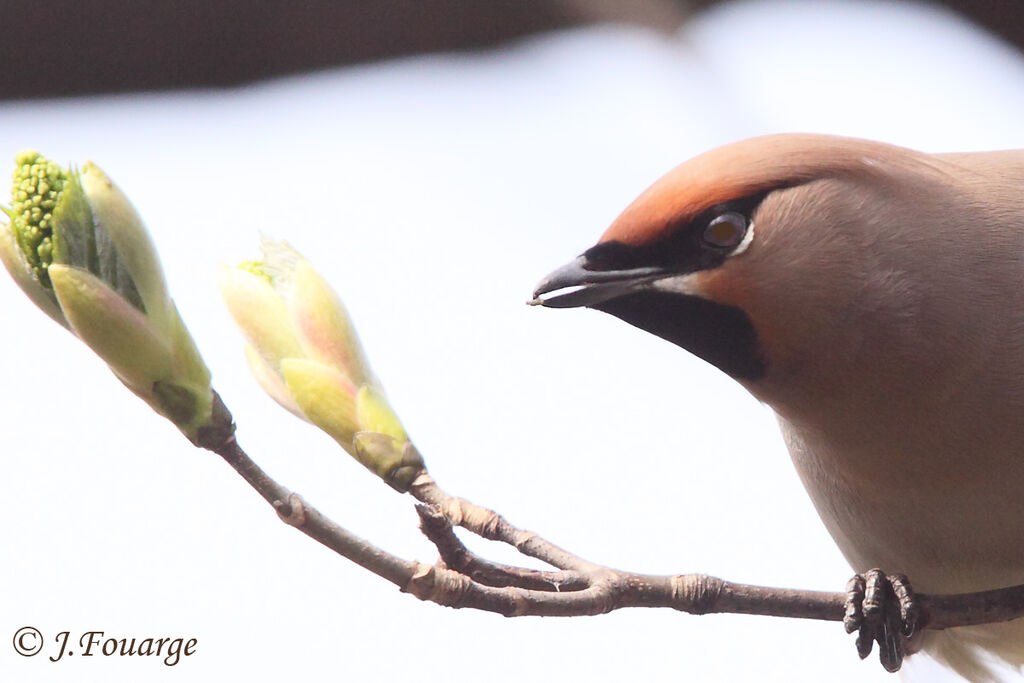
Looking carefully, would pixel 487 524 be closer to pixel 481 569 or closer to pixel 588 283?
pixel 481 569

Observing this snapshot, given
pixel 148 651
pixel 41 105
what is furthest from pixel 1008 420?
pixel 41 105

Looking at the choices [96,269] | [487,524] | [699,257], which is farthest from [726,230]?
[96,269]

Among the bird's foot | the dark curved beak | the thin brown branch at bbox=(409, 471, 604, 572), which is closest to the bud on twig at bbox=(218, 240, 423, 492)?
the thin brown branch at bbox=(409, 471, 604, 572)

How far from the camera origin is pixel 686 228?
2.26 ft

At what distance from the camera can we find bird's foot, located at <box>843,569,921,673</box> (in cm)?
80

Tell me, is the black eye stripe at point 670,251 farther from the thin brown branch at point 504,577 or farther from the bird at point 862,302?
the thin brown branch at point 504,577

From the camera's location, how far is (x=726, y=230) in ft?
2.34

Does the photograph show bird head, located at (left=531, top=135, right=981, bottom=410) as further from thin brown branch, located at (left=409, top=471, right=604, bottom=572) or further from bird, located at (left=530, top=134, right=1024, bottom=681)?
thin brown branch, located at (left=409, top=471, right=604, bottom=572)

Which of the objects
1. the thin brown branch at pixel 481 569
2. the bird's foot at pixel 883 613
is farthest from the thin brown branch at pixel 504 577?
the bird's foot at pixel 883 613

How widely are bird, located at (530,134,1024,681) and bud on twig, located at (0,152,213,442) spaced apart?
0.89ft

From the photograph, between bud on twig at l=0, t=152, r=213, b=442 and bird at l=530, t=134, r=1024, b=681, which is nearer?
bud on twig at l=0, t=152, r=213, b=442

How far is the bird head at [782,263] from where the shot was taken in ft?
2.26

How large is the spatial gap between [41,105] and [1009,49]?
1.45m

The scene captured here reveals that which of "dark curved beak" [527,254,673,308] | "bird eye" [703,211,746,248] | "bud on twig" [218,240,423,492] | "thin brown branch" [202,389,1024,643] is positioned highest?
"bird eye" [703,211,746,248]
